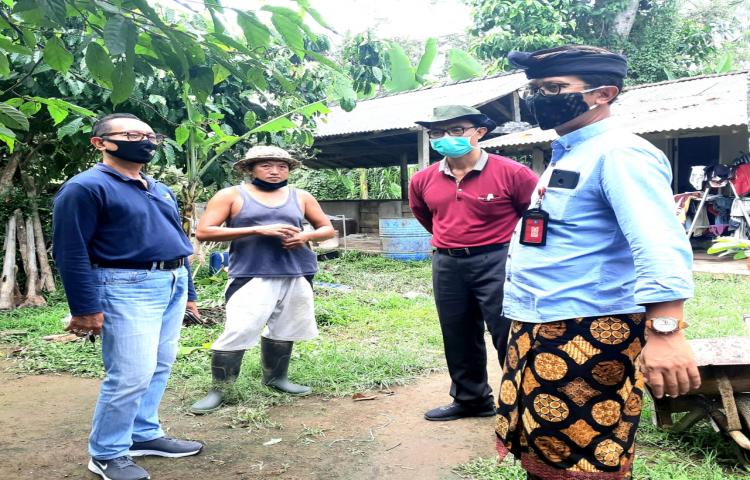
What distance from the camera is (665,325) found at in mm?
1636

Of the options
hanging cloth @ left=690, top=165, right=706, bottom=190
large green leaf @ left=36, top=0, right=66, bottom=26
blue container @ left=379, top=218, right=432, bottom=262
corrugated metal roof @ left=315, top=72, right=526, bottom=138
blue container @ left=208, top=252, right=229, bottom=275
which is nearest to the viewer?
large green leaf @ left=36, top=0, right=66, bottom=26

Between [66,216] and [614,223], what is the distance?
2.20m

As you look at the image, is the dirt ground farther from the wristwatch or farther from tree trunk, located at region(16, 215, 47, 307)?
tree trunk, located at region(16, 215, 47, 307)

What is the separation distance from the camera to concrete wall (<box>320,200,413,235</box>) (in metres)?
14.9

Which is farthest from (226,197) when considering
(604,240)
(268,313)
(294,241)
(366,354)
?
(604,240)

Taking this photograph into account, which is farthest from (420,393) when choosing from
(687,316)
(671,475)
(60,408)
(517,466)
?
(687,316)

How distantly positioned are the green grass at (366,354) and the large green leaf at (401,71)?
1.82m

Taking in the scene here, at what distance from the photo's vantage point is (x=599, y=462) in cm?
191

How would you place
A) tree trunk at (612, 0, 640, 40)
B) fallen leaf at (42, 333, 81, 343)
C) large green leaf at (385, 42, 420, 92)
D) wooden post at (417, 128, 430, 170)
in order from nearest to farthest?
large green leaf at (385, 42, 420, 92) → fallen leaf at (42, 333, 81, 343) → wooden post at (417, 128, 430, 170) → tree trunk at (612, 0, 640, 40)

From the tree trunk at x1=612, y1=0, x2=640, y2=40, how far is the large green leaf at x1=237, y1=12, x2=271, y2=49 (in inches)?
648

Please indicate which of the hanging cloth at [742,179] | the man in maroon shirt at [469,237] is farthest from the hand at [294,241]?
the hanging cloth at [742,179]

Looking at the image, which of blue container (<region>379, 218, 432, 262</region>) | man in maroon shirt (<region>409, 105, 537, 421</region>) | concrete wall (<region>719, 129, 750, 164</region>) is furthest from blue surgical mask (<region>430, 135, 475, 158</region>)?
concrete wall (<region>719, 129, 750, 164</region>)

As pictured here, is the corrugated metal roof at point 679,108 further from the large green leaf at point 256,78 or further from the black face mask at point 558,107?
the large green leaf at point 256,78

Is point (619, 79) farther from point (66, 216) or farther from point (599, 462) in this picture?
point (66, 216)
